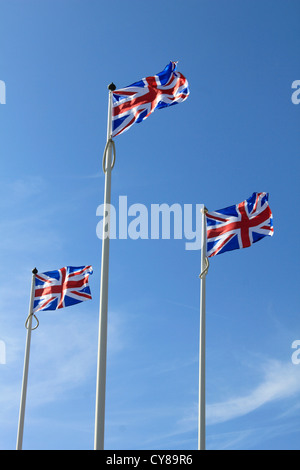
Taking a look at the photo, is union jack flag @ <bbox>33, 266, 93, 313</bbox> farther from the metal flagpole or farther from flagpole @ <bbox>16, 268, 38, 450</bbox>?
the metal flagpole

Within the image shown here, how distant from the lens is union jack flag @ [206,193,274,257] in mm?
23203

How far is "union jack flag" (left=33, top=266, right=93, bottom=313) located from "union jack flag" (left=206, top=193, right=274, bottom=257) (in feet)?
20.0

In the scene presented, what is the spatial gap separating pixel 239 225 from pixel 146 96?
6.41 metres

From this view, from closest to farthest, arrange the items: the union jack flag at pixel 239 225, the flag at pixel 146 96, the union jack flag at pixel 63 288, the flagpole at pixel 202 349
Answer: the flag at pixel 146 96, the flagpole at pixel 202 349, the union jack flag at pixel 239 225, the union jack flag at pixel 63 288

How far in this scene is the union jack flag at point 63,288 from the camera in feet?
87.2

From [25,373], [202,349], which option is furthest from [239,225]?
[25,373]

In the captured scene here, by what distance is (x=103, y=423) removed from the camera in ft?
46.3

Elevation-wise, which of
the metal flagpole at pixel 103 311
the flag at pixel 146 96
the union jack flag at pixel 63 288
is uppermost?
the flag at pixel 146 96

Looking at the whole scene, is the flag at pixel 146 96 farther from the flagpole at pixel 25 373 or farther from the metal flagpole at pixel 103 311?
the flagpole at pixel 25 373

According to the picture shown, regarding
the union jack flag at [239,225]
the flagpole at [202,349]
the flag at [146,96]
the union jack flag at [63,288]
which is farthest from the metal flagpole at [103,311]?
the union jack flag at [63,288]

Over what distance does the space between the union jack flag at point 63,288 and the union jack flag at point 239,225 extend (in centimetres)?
611

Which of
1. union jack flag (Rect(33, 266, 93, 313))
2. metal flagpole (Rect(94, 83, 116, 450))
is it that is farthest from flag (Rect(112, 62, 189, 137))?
union jack flag (Rect(33, 266, 93, 313))

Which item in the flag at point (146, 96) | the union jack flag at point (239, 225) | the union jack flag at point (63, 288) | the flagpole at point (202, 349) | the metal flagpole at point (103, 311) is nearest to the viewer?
the metal flagpole at point (103, 311)
